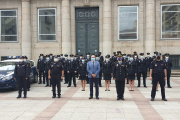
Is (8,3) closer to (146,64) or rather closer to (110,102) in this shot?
(146,64)

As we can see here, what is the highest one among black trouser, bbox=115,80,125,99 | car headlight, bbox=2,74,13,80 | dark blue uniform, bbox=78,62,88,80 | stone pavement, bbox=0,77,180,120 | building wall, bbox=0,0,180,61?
building wall, bbox=0,0,180,61

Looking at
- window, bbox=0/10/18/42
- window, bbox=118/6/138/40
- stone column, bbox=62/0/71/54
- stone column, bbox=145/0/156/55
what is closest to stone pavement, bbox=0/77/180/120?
stone column, bbox=145/0/156/55

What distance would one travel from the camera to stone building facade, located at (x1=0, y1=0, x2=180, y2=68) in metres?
19.8

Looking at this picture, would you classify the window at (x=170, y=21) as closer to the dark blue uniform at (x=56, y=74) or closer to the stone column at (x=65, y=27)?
the stone column at (x=65, y=27)

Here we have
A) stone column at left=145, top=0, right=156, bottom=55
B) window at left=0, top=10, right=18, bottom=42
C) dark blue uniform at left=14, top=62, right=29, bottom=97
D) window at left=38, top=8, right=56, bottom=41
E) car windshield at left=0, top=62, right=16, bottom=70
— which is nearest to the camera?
dark blue uniform at left=14, top=62, right=29, bottom=97

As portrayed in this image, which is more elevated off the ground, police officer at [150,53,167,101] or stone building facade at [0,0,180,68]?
stone building facade at [0,0,180,68]

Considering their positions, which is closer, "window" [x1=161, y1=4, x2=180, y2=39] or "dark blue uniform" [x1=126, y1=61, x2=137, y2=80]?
"dark blue uniform" [x1=126, y1=61, x2=137, y2=80]

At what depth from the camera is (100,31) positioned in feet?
67.3

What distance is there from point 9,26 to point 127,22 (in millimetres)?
11445

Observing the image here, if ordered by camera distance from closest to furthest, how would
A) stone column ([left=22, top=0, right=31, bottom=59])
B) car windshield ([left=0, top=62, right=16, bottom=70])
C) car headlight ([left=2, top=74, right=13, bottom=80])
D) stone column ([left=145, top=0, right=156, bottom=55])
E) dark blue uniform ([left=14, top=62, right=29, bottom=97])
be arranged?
dark blue uniform ([left=14, top=62, right=29, bottom=97]), car headlight ([left=2, top=74, right=13, bottom=80]), car windshield ([left=0, top=62, right=16, bottom=70]), stone column ([left=145, top=0, right=156, bottom=55]), stone column ([left=22, top=0, right=31, bottom=59])

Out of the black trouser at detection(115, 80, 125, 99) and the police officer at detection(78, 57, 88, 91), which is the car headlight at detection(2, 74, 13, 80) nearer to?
the police officer at detection(78, 57, 88, 91)

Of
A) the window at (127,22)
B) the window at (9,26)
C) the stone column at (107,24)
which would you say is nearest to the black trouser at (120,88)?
the stone column at (107,24)

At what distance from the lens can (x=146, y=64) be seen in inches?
537

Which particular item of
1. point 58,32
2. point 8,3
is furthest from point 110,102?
point 8,3
